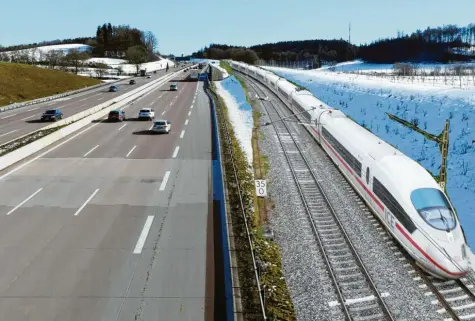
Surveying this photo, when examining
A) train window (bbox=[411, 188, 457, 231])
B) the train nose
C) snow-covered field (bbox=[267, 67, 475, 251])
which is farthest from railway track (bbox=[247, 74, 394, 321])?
snow-covered field (bbox=[267, 67, 475, 251])

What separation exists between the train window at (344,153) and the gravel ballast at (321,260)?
144 cm

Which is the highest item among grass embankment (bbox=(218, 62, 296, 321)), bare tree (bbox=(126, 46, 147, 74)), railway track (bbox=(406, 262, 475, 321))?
bare tree (bbox=(126, 46, 147, 74))

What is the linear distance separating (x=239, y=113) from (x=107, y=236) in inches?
1429

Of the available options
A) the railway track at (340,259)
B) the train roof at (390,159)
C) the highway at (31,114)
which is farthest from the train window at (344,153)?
the highway at (31,114)

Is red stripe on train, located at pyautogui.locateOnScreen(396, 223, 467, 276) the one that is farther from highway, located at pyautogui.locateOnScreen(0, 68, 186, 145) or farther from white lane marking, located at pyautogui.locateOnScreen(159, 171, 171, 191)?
highway, located at pyautogui.locateOnScreen(0, 68, 186, 145)

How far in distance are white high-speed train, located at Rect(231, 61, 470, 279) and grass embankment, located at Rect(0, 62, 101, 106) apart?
63.7 metres

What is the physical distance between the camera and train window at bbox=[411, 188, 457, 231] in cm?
1460

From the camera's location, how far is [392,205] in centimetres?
1652

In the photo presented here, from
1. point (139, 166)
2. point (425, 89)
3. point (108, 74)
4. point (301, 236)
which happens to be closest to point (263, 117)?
point (425, 89)

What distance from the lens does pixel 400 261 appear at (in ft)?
51.2

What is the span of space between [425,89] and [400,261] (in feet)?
91.1

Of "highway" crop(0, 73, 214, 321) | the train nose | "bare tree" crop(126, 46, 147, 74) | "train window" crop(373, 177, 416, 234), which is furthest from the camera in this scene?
"bare tree" crop(126, 46, 147, 74)

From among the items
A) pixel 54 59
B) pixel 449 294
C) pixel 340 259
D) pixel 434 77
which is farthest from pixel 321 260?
pixel 54 59

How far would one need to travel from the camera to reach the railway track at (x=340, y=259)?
12812 mm
